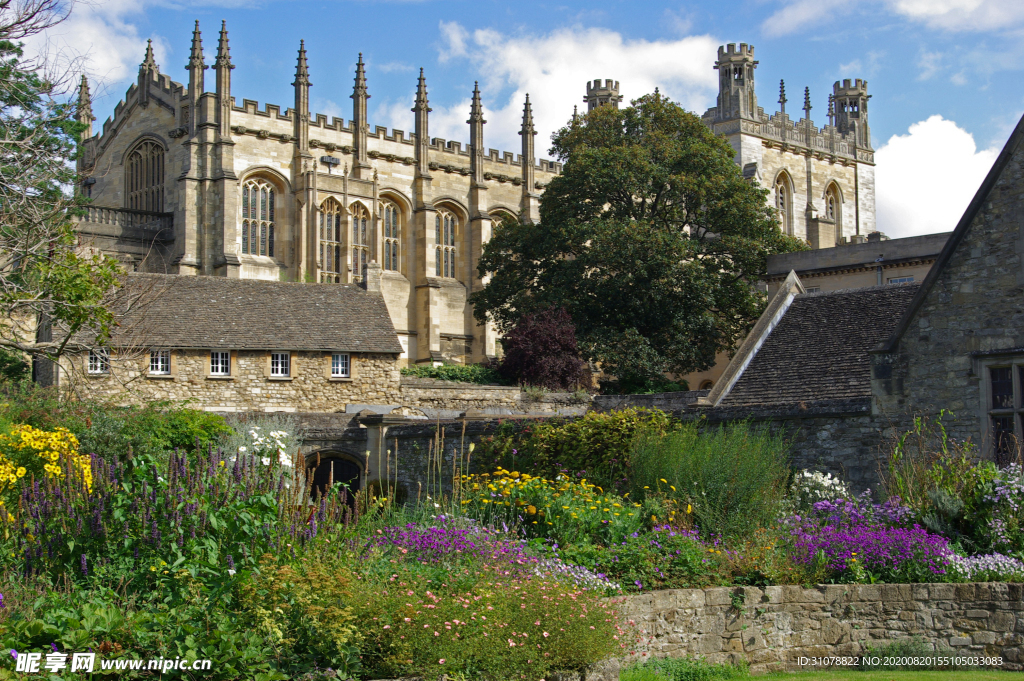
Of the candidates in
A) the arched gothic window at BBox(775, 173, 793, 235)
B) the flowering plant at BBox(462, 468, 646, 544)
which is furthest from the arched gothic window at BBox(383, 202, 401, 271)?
the flowering plant at BBox(462, 468, 646, 544)

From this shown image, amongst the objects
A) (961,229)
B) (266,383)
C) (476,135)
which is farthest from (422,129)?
(961,229)

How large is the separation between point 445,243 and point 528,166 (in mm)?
6953

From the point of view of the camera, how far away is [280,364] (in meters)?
30.2

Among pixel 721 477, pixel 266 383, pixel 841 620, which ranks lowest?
pixel 841 620

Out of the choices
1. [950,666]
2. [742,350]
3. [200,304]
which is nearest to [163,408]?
[200,304]

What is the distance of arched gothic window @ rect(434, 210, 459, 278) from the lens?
56281mm

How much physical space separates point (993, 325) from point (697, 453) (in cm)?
493

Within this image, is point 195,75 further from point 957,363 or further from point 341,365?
point 957,363

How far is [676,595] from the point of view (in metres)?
10.4

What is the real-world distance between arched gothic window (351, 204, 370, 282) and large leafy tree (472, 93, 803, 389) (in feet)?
35.4

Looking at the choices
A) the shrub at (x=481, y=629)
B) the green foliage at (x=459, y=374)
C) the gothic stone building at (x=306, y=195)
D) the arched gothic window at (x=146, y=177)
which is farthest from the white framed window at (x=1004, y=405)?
the arched gothic window at (x=146, y=177)

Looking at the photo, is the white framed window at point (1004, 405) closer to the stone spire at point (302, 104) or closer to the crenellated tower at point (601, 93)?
the stone spire at point (302, 104)

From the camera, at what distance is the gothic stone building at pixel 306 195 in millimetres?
48469

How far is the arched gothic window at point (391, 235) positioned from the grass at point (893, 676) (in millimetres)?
45518
